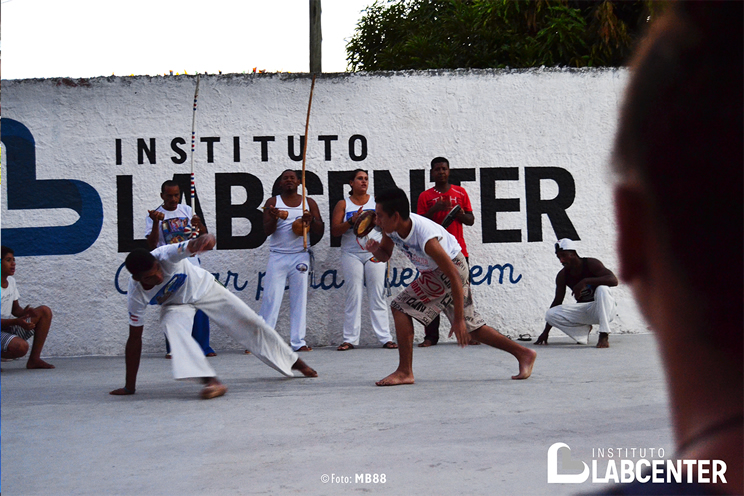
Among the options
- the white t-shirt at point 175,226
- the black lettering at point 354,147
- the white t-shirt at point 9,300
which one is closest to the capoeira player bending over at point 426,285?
the white t-shirt at point 175,226

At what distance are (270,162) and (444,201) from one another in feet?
6.43

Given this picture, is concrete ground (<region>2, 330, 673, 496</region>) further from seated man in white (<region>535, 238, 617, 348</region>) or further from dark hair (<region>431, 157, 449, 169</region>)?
dark hair (<region>431, 157, 449, 169</region>)

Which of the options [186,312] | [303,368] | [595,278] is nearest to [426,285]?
[303,368]

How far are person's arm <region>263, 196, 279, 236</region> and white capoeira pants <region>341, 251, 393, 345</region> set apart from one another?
81 centimetres

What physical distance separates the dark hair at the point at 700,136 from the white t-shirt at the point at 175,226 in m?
7.05

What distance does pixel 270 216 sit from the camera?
7.61 metres

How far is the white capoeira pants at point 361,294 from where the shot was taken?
7.74 m

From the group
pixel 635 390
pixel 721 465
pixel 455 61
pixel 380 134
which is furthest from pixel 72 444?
pixel 455 61

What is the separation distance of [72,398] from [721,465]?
5280 millimetres

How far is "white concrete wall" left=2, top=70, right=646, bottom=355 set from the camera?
8.02m

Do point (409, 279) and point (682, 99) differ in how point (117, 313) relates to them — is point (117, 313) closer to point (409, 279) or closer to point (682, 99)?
point (409, 279)

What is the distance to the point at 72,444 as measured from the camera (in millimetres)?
3818

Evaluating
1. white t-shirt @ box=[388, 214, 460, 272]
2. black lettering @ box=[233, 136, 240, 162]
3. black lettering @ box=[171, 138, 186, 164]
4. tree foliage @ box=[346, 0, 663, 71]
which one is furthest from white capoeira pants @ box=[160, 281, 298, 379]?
tree foliage @ box=[346, 0, 663, 71]

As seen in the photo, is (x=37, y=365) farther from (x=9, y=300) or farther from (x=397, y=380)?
(x=397, y=380)
